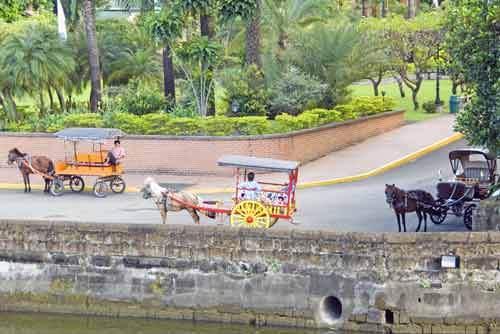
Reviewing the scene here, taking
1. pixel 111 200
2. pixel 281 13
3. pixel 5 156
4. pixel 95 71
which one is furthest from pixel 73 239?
pixel 281 13

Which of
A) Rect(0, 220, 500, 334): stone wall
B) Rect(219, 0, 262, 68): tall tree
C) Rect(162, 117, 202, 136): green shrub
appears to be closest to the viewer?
Rect(0, 220, 500, 334): stone wall

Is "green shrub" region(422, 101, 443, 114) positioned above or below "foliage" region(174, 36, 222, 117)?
below

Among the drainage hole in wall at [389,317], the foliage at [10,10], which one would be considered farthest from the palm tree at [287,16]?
the drainage hole in wall at [389,317]

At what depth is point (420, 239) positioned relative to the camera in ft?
66.7

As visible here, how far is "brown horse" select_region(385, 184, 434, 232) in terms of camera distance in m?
23.9

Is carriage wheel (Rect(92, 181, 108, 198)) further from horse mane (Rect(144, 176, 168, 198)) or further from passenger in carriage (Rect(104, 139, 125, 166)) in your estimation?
horse mane (Rect(144, 176, 168, 198))

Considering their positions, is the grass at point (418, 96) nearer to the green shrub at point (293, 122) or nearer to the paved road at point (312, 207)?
the green shrub at point (293, 122)

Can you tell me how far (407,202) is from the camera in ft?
78.6

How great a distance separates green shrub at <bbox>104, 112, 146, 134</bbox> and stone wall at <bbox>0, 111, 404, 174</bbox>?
887 mm

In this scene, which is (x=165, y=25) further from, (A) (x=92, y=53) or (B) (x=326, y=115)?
(B) (x=326, y=115)

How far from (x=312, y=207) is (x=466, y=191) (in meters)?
4.39

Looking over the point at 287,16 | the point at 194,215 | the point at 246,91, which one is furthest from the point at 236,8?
the point at 194,215

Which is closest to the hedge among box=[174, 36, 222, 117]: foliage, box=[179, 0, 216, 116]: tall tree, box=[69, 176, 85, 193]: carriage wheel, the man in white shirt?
box=[174, 36, 222, 117]: foliage

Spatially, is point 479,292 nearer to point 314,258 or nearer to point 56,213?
point 314,258
